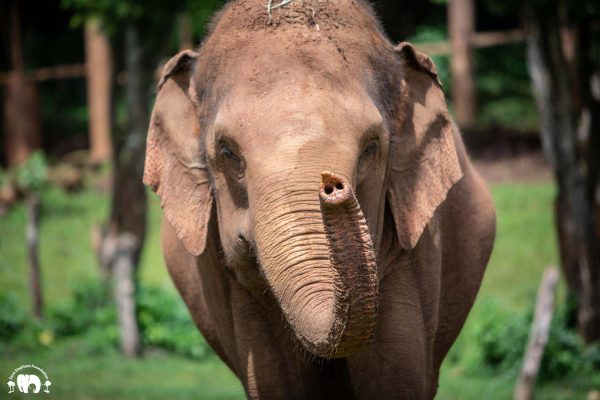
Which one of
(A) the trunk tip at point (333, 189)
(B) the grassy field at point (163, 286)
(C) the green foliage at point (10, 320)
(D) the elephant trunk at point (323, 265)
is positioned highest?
(A) the trunk tip at point (333, 189)

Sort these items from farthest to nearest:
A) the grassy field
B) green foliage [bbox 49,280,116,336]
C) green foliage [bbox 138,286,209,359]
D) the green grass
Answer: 1. green foliage [bbox 49,280,116,336]
2. green foliage [bbox 138,286,209,359]
3. the grassy field
4. the green grass

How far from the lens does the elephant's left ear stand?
16.1 ft

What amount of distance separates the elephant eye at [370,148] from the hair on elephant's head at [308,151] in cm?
1

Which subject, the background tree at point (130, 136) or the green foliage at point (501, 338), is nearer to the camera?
the green foliage at point (501, 338)

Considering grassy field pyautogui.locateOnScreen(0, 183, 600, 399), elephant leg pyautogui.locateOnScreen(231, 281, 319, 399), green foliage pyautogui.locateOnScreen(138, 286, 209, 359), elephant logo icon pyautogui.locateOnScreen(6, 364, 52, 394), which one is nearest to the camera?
elephant leg pyautogui.locateOnScreen(231, 281, 319, 399)

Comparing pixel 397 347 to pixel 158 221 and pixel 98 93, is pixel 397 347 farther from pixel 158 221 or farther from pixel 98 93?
pixel 98 93

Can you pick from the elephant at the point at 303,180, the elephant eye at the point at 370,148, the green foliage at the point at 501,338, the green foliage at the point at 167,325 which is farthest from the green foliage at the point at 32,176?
the elephant eye at the point at 370,148

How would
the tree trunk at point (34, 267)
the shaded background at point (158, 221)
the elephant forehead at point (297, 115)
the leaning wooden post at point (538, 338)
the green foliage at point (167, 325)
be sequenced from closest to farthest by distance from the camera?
1. the elephant forehead at point (297, 115)
2. the leaning wooden post at point (538, 338)
3. the shaded background at point (158, 221)
4. the green foliage at point (167, 325)
5. the tree trunk at point (34, 267)

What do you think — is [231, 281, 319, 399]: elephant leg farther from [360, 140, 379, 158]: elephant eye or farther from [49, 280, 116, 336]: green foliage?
[49, 280, 116, 336]: green foliage

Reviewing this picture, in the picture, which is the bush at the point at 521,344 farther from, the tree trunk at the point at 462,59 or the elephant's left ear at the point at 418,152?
the tree trunk at the point at 462,59

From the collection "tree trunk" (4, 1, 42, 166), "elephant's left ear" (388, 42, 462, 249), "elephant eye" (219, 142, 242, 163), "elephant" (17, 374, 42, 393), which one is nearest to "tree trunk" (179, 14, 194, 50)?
"tree trunk" (4, 1, 42, 166)

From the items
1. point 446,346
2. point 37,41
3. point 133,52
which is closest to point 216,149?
point 446,346

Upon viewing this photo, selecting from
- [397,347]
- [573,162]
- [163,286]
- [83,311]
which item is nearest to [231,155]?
[397,347]

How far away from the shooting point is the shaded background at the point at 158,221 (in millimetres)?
9703
